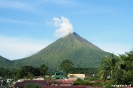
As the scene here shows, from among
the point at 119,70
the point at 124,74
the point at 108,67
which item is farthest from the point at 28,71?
the point at 124,74

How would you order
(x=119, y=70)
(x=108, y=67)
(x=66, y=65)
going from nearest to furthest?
(x=119, y=70) → (x=108, y=67) → (x=66, y=65)

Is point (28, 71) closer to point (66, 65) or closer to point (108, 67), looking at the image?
point (66, 65)

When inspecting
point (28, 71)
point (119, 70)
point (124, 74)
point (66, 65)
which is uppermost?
point (66, 65)

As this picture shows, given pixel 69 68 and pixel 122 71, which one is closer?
pixel 122 71

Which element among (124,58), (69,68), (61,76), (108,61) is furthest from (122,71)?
(69,68)

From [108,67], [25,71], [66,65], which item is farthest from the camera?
[66,65]

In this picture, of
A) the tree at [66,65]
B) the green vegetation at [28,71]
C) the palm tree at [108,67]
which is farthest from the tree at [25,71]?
the palm tree at [108,67]

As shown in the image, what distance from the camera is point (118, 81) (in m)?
36.2

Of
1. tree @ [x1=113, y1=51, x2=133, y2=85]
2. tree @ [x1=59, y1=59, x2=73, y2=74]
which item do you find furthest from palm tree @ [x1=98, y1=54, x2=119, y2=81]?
tree @ [x1=59, y1=59, x2=73, y2=74]

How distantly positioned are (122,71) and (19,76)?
161ft

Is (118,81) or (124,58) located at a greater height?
(124,58)

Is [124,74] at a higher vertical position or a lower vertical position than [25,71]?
lower

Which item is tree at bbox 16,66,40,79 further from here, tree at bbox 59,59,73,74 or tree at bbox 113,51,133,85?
tree at bbox 113,51,133,85

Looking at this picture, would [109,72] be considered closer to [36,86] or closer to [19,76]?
[36,86]
